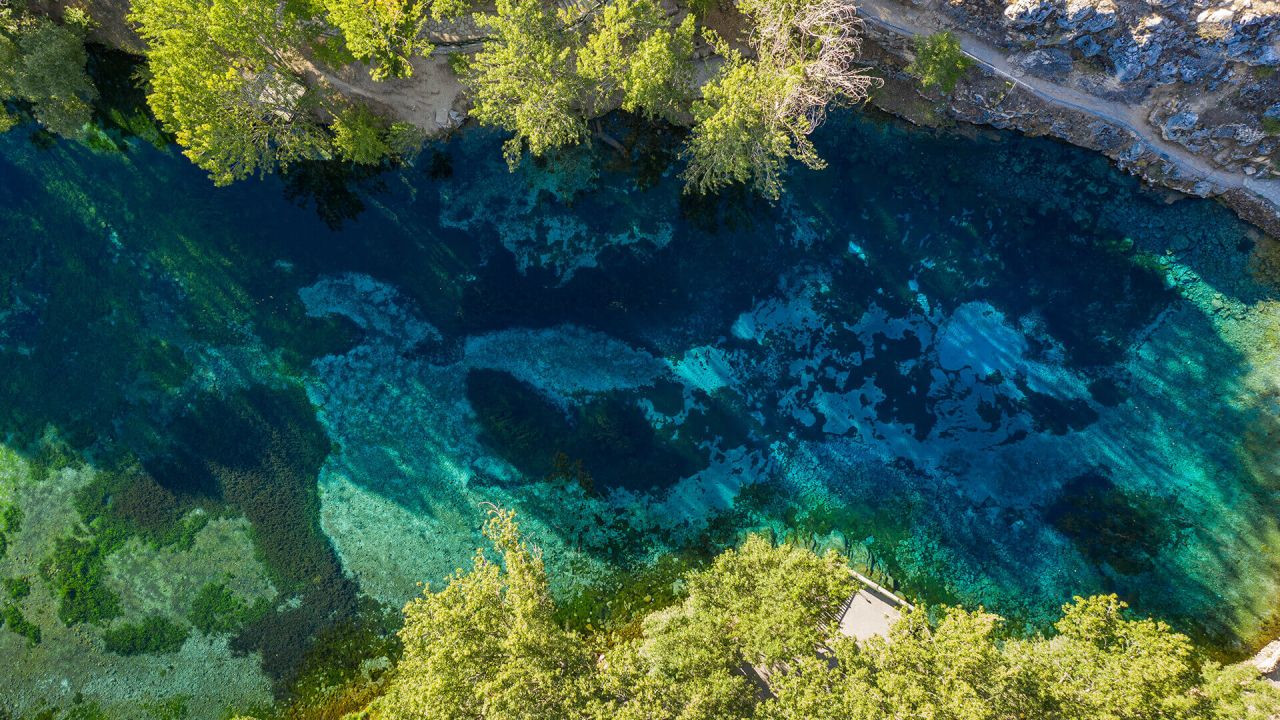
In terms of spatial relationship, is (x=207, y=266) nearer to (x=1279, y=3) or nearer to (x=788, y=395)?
(x=788, y=395)

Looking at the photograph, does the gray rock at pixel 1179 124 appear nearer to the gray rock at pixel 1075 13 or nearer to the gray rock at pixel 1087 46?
the gray rock at pixel 1087 46

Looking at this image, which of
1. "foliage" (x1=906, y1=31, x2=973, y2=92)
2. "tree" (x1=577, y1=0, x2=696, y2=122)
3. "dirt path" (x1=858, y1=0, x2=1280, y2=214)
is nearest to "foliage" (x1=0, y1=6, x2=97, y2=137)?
"tree" (x1=577, y1=0, x2=696, y2=122)

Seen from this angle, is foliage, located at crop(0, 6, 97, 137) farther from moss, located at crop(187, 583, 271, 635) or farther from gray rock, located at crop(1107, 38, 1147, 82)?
gray rock, located at crop(1107, 38, 1147, 82)

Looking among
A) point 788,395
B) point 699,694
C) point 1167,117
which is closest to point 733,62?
point 788,395

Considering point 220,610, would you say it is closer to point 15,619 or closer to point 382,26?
point 15,619

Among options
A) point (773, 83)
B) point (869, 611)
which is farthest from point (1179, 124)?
point (869, 611)
